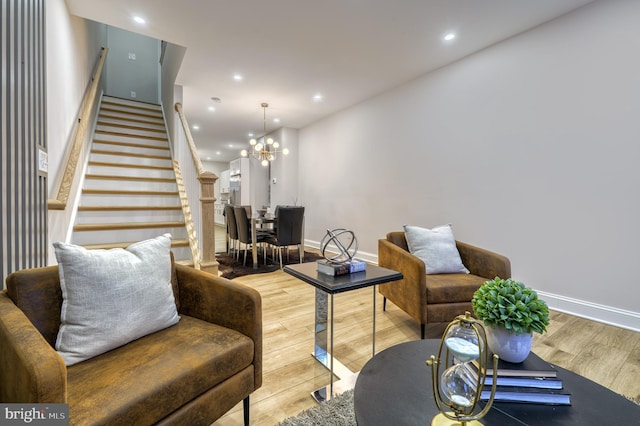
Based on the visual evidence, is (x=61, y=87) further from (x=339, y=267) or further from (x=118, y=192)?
(x=339, y=267)

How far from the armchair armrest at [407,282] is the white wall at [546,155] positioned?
4.72 ft

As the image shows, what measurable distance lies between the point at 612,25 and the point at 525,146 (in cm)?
108

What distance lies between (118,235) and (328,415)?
3035mm

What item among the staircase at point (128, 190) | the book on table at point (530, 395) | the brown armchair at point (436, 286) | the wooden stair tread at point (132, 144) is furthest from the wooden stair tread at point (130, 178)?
the book on table at point (530, 395)

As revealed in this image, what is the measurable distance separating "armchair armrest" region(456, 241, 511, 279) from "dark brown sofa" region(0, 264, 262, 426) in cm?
188

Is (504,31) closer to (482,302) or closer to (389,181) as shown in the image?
(389,181)

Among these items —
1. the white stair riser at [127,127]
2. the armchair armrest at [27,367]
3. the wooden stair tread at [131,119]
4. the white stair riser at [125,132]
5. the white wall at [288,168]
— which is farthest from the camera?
the white wall at [288,168]

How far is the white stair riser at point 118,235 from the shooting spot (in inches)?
116

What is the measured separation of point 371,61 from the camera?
134 inches

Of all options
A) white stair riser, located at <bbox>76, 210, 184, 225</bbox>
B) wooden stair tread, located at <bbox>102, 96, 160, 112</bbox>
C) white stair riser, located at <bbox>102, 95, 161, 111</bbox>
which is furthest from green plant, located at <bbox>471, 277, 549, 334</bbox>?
white stair riser, located at <bbox>102, 95, 161, 111</bbox>

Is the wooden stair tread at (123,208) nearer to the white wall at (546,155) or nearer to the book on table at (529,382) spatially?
the white wall at (546,155)

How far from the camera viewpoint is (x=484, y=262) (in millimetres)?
2264

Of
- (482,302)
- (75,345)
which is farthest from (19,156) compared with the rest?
(482,302)

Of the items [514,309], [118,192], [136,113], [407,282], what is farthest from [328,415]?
[136,113]
